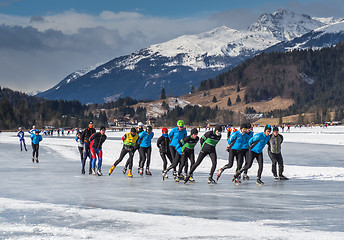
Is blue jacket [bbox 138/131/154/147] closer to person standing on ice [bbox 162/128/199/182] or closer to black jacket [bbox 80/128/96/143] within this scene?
black jacket [bbox 80/128/96/143]

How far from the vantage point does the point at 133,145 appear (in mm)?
17891

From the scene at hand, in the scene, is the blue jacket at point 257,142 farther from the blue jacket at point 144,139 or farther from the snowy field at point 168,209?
the blue jacket at point 144,139

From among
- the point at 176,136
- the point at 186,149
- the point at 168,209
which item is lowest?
the point at 168,209

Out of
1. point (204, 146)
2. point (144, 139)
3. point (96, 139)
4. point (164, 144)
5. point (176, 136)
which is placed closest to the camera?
point (204, 146)

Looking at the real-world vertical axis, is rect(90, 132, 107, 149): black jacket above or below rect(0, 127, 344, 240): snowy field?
above

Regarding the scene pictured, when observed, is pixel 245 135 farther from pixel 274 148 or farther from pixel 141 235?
pixel 141 235

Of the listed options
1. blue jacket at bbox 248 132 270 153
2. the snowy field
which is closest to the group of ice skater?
blue jacket at bbox 248 132 270 153

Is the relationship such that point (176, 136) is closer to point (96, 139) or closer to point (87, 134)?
point (96, 139)

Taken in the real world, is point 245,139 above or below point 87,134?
below

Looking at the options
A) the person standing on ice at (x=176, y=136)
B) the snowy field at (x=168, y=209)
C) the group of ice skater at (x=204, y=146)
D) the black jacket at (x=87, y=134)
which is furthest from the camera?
the black jacket at (x=87, y=134)

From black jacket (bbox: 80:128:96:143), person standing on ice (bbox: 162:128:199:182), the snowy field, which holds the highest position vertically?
black jacket (bbox: 80:128:96:143)

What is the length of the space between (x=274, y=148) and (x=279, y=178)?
1.28 metres

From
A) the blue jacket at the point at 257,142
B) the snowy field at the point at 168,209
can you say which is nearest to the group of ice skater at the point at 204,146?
the blue jacket at the point at 257,142

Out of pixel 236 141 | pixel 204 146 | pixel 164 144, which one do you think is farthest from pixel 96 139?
pixel 236 141
